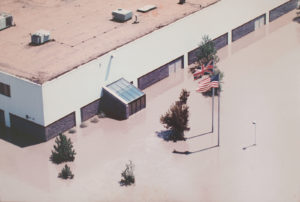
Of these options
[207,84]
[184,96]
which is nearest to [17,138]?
[184,96]

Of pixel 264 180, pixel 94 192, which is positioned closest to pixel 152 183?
pixel 94 192

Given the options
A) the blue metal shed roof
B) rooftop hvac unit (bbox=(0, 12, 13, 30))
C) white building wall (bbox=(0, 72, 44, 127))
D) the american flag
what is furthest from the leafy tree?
rooftop hvac unit (bbox=(0, 12, 13, 30))

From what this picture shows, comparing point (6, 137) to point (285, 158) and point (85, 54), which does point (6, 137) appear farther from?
point (285, 158)

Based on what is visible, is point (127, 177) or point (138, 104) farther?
point (138, 104)

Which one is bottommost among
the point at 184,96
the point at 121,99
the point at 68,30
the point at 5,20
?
the point at 184,96

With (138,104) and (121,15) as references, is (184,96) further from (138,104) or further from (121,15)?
(121,15)

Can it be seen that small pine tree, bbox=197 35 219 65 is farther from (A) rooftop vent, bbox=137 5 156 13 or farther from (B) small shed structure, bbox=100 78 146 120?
(B) small shed structure, bbox=100 78 146 120

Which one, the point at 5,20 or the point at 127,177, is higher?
the point at 5,20
